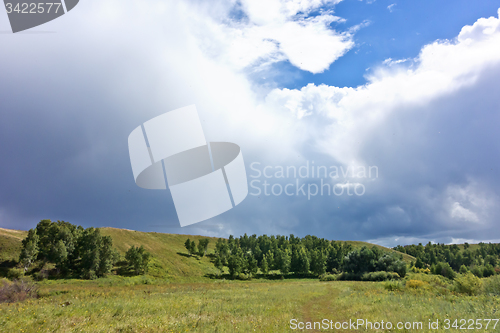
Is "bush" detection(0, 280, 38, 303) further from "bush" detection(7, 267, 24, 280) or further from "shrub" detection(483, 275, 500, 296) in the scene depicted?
"bush" detection(7, 267, 24, 280)

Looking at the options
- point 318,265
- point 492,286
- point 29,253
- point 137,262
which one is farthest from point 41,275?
point 318,265

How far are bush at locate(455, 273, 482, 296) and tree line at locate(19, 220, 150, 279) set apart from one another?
262 ft

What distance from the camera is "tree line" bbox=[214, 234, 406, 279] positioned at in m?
77.1

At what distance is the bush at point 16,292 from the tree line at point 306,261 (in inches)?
3002

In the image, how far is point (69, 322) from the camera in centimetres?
1405

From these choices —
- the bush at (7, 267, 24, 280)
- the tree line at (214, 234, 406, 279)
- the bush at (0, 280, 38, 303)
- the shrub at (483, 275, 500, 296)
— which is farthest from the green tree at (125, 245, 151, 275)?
the shrub at (483, 275, 500, 296)

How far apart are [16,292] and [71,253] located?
67655mm

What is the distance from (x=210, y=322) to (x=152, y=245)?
375ft

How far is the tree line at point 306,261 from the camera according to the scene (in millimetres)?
77062

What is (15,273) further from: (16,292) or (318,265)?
(318,265)

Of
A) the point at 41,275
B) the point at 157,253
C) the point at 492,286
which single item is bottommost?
the point at 41,275

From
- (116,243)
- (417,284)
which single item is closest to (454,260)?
(417,284)

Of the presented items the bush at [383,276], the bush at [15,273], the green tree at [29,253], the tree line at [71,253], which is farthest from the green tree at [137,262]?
the bush at [383,276]

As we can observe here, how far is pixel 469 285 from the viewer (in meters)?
28.4
